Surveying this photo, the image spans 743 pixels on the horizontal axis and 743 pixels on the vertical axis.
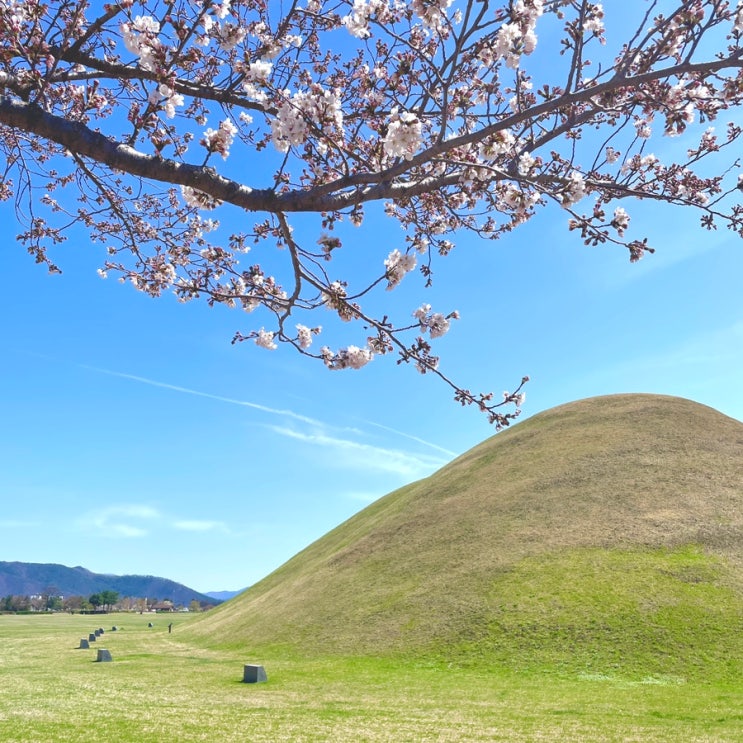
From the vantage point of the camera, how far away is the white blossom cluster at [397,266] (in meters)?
8.09

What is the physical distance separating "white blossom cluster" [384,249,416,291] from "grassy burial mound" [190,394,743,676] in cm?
2596

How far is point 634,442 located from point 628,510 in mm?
13152

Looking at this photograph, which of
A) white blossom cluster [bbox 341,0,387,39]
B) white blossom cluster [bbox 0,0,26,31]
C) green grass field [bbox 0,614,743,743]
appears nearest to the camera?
white blossom cluster [bbox 0,0,26,31]

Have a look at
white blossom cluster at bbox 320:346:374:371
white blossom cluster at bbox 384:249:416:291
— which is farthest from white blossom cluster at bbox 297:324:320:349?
white blossom cluster at bbox 384:249:416:291

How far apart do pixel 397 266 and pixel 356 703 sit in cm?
1763

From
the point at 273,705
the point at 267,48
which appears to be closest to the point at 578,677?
the point at 273,705

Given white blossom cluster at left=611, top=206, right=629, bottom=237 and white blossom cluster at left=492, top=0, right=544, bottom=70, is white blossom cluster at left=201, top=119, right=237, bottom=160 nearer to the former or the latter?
white blossom cluster at left=492, top=0, right=544, bottom=70

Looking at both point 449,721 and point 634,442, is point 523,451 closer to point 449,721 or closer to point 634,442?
point 634,442

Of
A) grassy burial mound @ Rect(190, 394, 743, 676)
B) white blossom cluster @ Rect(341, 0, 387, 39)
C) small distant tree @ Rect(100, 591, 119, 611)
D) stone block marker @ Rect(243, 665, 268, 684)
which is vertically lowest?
small distant tree @ Rect(100, 591, 119, 611)

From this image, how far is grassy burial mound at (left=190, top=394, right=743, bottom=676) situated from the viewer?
30.5 m

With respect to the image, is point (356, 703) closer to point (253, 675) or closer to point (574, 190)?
point (253, 675)

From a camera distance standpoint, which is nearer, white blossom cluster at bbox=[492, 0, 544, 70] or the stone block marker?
white blossom cluster at bbox=[492, 0, 544, 70]

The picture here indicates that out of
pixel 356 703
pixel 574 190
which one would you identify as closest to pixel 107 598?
pixel 356 703

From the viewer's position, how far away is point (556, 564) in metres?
38.8
